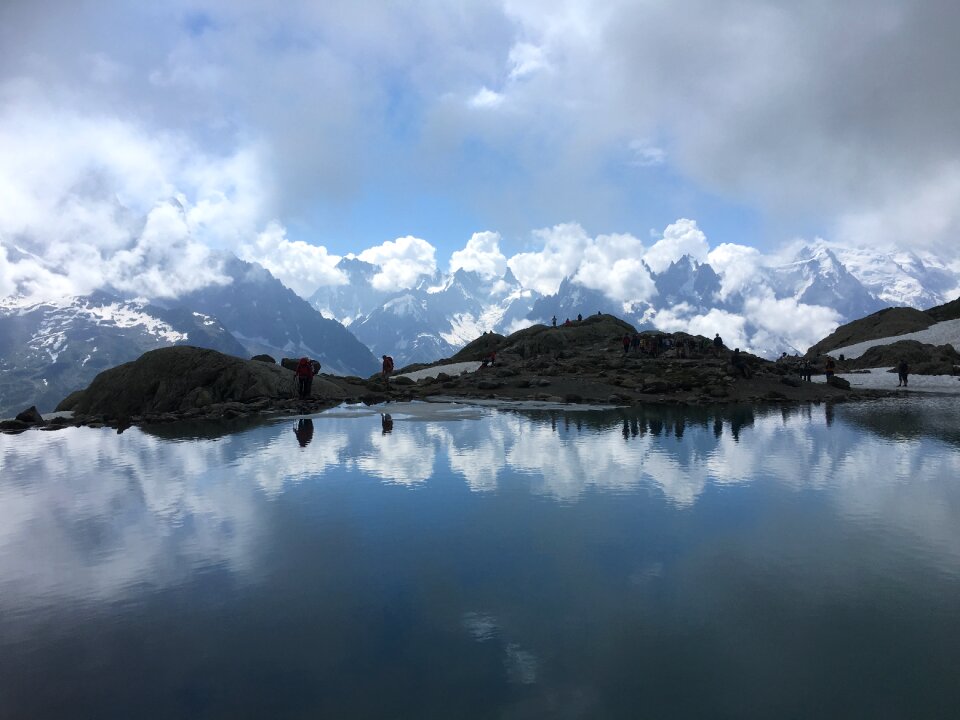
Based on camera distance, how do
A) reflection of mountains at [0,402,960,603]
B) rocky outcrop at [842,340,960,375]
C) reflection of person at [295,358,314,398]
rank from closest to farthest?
reflection of mountains at [0,402,960,603] < reflection of person at [295,358,314,398] < rocky outcrop at [842,340,960,375]

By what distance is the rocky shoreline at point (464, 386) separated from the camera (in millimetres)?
37938

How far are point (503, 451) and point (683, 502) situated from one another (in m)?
8.71

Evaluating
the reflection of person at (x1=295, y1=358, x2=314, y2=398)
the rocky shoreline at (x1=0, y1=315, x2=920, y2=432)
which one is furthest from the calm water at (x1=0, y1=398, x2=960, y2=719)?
the reflection of person at (x1=295, y1=358, x2=314, y2=398)

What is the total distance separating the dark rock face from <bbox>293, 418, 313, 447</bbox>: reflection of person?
909 cm

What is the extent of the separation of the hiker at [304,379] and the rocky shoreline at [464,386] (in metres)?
0.66

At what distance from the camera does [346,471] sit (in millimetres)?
19578

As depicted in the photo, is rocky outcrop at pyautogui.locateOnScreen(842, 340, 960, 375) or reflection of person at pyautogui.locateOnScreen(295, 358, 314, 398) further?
rocky outcrop at pyautogui.locateOnScreen(842, 340, 960, 375)

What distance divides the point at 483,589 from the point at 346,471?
10365 millimetres

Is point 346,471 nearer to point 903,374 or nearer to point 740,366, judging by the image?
point 740,366

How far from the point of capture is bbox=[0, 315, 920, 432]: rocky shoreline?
1494 inches

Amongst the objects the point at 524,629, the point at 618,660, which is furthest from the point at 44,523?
the point at 618,660

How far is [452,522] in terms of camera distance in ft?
45.5

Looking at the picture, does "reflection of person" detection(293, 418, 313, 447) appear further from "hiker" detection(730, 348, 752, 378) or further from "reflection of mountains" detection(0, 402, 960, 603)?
"hiker" detection(730, 348, 752, 378)

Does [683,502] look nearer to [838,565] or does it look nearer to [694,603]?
[838,565]
